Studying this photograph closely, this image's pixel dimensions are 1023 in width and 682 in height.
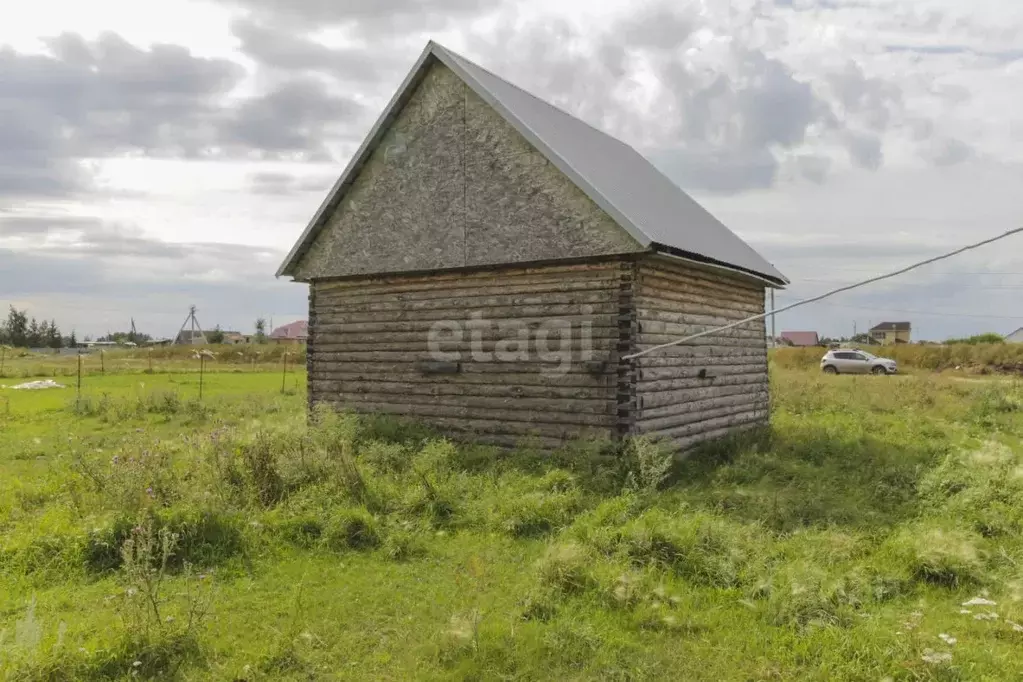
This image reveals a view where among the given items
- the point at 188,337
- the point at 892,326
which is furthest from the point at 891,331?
the point at 188,337

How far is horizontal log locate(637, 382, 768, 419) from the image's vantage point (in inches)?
453

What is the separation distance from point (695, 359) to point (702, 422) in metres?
1.16

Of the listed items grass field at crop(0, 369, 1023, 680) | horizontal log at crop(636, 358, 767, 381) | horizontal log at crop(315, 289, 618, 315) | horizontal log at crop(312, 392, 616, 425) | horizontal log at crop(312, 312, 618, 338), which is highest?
horizontal log at crop(315, 289, 618, 315)

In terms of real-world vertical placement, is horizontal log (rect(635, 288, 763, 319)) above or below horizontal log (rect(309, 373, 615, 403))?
above

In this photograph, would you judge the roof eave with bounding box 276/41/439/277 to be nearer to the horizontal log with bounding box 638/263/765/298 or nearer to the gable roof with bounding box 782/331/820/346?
the horizontal log with bounding box 638/263/765/298

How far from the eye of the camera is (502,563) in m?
7.28

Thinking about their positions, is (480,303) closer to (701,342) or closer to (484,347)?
(484,347)

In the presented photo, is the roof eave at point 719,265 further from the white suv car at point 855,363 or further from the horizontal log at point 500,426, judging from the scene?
the white suv car at point 855,363

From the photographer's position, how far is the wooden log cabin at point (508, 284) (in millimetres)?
11414

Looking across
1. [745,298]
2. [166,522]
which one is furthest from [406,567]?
[745,298]

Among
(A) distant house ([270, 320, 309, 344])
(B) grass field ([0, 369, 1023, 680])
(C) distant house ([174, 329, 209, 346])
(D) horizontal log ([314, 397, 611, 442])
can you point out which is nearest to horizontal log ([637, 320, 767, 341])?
(D) horizontal log ([314, 397, 611, 442])

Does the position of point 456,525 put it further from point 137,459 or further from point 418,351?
point 418,351

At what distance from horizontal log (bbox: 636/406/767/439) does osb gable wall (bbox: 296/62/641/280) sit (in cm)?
292

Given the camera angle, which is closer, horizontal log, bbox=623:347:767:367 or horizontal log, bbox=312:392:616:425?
horizontal log, bbox=312:392:616:425
